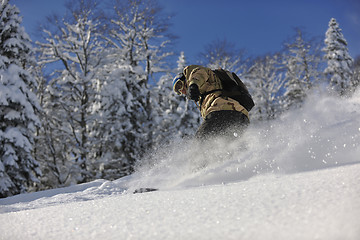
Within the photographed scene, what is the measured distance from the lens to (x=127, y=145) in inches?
588

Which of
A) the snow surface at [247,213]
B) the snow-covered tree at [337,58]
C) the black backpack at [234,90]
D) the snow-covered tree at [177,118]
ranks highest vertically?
the snow-covered tree at [337,58]

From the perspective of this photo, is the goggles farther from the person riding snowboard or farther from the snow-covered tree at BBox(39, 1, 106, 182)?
the snow-covered tree at BBox(39, 1, 106, 182)

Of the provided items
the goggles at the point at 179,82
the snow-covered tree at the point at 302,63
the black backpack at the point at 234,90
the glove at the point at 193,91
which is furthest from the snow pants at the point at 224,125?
the snow-covered tree at the point at 302,63

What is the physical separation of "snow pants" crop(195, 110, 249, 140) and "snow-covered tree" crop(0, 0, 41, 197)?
8034mm

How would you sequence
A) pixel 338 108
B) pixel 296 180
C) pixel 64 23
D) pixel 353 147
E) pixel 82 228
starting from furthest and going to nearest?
→ 1. pixel 64 23
2. pixel 338 108
3. pixel 353 147
4. pixel 296 180
5. pixel 82 228

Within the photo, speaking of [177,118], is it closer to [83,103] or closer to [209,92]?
[83,103]

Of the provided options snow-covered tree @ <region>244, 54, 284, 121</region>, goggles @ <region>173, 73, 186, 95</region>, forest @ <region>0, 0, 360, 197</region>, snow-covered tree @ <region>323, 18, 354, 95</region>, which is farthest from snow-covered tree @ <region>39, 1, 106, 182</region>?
snow-covered tree @ <region>323, 18, 354, 95</region>

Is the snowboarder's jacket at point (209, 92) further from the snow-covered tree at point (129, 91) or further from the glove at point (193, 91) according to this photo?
the snow-covered tree at point (129, 91)

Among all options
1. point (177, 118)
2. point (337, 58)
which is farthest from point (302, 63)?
point (177, 118)

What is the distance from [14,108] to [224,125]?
899 cm

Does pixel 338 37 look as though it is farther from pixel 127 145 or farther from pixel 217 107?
pixel 217 107

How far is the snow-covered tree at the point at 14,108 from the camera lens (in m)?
9.41

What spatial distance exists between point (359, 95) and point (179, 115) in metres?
13.9

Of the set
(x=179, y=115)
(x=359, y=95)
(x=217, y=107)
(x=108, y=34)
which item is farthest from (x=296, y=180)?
(x=179, y=115)
